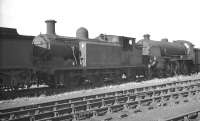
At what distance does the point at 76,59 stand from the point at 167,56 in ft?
41.5

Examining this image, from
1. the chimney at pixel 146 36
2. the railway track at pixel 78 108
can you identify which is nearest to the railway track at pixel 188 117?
the railway track at pixel 78 108

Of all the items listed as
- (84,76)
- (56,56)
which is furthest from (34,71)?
(84,76)

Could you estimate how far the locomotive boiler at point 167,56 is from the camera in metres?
23.8

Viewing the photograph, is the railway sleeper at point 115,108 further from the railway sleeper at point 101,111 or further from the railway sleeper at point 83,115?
the railway sleeper at point 83,115

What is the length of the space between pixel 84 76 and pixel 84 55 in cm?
141

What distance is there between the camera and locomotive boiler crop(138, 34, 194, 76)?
77.9 feet

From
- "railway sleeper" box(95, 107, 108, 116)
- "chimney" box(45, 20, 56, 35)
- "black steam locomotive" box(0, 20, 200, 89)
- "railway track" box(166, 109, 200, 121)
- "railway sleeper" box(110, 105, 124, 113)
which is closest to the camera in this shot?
"railway track" box(166, 109, 200, 121)

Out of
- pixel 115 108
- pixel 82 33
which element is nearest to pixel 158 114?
pixel 115 108

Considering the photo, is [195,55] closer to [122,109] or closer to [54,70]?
[54,70]

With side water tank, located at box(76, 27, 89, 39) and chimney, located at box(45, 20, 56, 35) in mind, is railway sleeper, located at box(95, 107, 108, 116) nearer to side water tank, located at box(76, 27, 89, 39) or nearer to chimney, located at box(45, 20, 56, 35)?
chimney, located at box(45, 20, 56, 35)

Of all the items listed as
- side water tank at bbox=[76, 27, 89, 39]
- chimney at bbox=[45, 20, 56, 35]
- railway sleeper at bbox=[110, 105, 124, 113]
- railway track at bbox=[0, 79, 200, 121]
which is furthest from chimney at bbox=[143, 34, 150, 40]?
railway sleeper at bbox=[110, 105, 124, 113]

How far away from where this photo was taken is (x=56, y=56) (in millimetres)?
15711

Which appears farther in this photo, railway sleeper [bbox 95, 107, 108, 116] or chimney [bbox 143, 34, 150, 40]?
chimney [bbox 143, 34, 150, 40]

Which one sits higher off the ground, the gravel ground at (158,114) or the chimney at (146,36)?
the chimney at (146,36)
